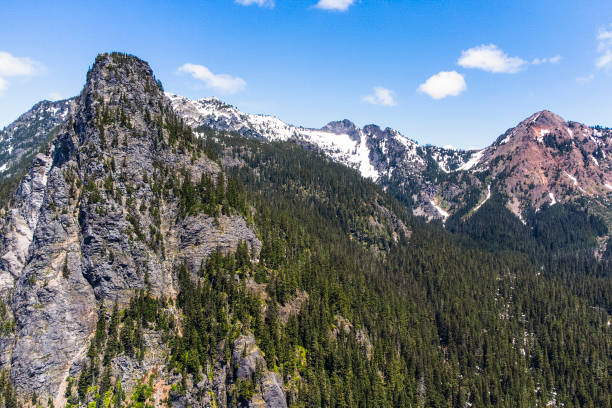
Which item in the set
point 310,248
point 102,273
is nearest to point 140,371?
point 102,273

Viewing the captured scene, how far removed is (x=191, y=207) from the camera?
11919cm

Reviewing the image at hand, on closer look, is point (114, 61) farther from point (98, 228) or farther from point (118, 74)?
point (98, 228)

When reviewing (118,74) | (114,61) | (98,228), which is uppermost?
(114,61)

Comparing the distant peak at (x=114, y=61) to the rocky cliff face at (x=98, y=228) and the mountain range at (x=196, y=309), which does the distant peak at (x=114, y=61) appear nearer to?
the rocky cliff face at (x=98, y=228)

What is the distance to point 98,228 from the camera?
335ft

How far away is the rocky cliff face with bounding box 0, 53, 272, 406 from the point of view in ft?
295

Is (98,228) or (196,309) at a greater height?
(98,228)

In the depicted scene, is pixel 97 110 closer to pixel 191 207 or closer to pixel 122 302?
pixel 191 207

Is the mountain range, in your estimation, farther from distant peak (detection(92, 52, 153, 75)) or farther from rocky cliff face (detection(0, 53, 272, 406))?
distant peak (detection(92, 52, 153, 75))

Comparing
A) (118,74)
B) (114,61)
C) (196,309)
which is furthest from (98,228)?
(114,61)

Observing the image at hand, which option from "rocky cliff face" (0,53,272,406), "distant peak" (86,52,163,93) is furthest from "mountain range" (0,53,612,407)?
"distant peak" (86,52,163,93)

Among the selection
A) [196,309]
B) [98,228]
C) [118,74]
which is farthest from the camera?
[118,74]

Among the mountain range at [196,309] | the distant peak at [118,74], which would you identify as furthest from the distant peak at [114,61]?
the mountain range at [196,309]

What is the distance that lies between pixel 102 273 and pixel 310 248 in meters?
75.9
